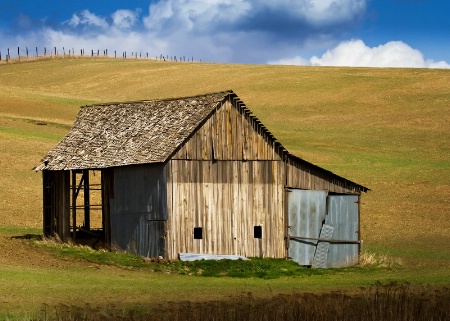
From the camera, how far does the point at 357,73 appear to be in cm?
10706

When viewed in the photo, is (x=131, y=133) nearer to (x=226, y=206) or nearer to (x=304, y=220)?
(x=226, y=206)

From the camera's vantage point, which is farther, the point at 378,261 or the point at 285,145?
the point at 285,145

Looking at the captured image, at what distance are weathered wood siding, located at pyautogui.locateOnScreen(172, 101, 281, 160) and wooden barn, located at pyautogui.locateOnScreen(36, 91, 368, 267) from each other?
0.03 m

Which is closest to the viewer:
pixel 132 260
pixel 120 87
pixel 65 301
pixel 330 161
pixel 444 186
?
pixel 65 301

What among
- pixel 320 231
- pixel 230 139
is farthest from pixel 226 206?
pixel 320 231

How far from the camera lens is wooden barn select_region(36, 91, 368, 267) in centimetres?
3753

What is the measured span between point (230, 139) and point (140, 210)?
3.94 metres

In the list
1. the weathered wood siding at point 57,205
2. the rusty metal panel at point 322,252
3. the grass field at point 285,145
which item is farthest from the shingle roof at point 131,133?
the rusty metal panel at point 322,252

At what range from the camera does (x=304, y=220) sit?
39.0 meters

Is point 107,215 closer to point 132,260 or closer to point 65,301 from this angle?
point 132,260

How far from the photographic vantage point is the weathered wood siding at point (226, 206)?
37438 millimetres

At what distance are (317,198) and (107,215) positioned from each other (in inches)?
294

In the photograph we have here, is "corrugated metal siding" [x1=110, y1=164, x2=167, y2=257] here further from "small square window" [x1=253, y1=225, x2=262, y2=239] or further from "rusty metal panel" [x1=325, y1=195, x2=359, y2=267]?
"rusty metal panel" [x1=325, y1=195, x2=359, y2=267]

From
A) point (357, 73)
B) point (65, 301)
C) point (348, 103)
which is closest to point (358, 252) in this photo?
point (65, 301)
